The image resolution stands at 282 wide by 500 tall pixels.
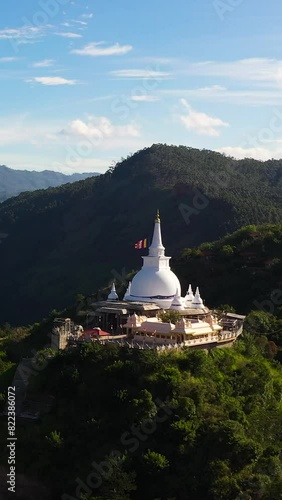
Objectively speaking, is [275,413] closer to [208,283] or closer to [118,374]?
[118,374]

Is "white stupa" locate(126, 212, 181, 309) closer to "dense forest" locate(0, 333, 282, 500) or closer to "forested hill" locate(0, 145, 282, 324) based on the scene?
"dense forest" locate(0, 333, 282, 500)

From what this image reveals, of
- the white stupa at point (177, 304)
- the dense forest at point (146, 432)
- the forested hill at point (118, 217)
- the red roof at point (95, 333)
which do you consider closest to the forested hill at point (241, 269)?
the white stupa at point (177, 304)

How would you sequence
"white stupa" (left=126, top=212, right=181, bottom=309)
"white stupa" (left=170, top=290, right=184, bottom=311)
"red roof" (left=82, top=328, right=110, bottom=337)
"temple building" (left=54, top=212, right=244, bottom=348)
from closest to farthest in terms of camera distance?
"temple building" (left=54, top=212, right=244, bottom=348) < "red roof" (left=82, top=328, right=110, bottom=337) < "white stupa" (left=170, top=290, right=184, bottom=311) < "white stupa" (left=126, top=212, right=181, bottom=309)

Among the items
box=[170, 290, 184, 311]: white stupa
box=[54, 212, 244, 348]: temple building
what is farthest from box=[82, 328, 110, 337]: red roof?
box=[170, 290, 184, 311]: white stupa

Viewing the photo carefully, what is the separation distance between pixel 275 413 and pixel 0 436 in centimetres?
1118

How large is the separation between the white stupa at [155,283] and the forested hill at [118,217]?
45.6 metres

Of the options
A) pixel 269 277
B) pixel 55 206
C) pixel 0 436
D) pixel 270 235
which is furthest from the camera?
pixel 55 206

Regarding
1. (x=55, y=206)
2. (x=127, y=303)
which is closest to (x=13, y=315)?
(x=55, y=206)

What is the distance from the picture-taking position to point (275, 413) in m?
30.0

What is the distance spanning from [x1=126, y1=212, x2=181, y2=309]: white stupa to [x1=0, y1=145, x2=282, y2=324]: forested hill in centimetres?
4558

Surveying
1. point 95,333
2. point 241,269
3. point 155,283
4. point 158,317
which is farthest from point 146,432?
point 241,269

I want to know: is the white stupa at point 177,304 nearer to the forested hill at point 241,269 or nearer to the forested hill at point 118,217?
the forested hill at point 241,269

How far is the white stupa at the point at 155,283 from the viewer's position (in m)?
36.3

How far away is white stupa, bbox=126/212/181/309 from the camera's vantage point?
3634 cm
